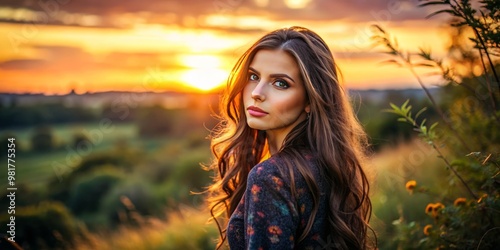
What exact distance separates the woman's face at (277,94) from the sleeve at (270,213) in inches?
14.4

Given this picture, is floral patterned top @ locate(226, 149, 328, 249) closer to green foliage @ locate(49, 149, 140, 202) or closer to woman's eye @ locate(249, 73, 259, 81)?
woman's eye @ locate(249, 73, 259, 81)

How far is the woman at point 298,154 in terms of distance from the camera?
227 centimetres

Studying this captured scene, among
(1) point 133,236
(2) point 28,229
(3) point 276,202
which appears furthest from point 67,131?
(3) point 276,202

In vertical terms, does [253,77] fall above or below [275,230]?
above

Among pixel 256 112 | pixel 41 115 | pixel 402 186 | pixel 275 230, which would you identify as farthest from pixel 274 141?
pixel 41 115

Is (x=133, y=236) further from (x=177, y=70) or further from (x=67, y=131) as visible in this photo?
(x=67, y=131)

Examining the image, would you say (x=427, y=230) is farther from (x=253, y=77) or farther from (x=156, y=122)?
(x=156, y=122)

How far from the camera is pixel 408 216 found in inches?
249

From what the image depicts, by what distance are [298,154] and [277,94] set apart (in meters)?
0.32

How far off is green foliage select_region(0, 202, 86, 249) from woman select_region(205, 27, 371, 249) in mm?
6378

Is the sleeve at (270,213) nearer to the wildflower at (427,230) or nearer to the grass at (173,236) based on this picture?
the wildflower at (427,230)

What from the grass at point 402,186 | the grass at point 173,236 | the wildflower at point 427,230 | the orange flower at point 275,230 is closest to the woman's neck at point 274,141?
the orange flower at point 275,230

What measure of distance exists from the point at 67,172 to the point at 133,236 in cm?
1404

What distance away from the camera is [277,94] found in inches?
102
